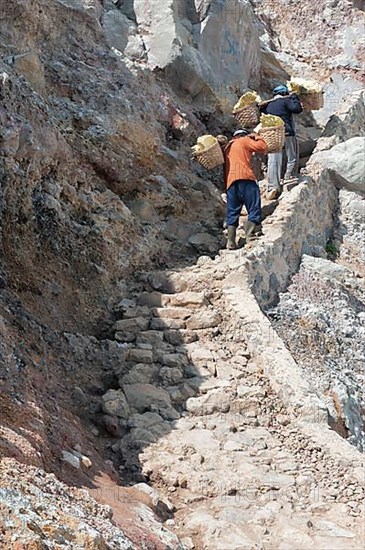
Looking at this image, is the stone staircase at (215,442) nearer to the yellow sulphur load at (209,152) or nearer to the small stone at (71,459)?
the small stone at (71,459)

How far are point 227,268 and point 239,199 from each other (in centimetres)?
114

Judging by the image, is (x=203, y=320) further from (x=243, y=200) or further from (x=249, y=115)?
(x=249, y=115)

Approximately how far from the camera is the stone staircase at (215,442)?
3.97 meters

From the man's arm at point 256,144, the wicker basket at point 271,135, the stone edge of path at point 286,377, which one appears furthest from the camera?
the wicker basket at point 271,135

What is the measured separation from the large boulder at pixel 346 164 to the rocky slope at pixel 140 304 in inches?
1.4

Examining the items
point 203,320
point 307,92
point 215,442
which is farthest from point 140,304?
point 307,92

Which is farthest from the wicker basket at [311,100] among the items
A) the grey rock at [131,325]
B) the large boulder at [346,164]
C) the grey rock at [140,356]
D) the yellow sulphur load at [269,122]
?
the grey rock at [140,356]

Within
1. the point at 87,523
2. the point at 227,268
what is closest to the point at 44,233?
the point at 227,268

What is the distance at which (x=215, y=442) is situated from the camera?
4805mm

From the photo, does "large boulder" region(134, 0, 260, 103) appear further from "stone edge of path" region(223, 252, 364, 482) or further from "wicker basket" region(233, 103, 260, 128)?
"stone edge of path" region(223, 252, 364, 482)

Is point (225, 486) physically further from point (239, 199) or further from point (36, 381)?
point (239, 199)

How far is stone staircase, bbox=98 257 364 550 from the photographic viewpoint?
13.0 feet

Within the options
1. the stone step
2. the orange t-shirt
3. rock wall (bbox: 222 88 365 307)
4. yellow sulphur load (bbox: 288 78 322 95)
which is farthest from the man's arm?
the stone step

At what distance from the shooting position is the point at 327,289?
762cm
